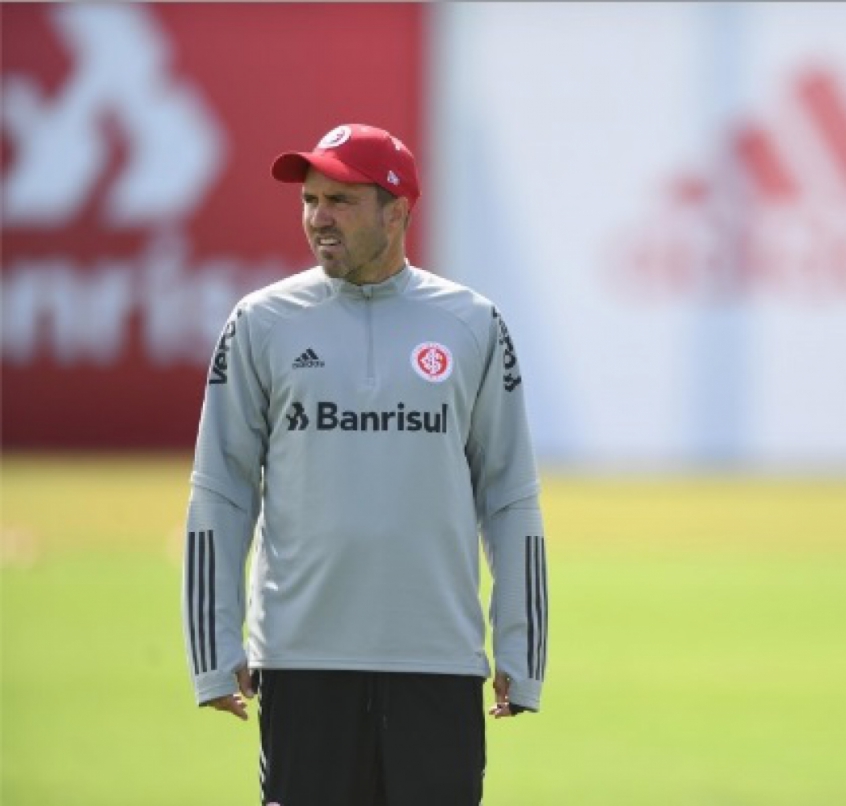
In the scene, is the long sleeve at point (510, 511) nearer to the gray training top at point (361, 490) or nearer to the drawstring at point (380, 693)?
the gray training top at point (361, 490)

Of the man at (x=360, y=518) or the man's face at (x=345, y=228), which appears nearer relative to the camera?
the man at (x=360, y=518)

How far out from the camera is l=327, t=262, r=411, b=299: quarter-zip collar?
489 cm

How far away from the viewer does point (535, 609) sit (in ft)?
16.2

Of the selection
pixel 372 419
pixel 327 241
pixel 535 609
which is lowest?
pixel 535 609

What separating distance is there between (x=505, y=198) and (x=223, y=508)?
18.6 m

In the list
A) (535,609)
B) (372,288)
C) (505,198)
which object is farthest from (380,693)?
(505,198)

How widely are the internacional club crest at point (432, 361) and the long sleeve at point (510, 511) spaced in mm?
137

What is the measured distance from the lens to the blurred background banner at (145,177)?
926 inches

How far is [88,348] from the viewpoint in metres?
23.6

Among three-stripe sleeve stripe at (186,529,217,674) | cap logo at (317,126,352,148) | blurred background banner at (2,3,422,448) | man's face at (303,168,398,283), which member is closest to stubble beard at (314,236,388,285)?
man's face at (303,168,398,283)

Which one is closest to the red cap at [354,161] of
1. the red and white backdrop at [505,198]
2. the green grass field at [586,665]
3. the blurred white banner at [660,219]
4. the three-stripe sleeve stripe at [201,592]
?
the three-stripe sleeve stripe at [201,592]

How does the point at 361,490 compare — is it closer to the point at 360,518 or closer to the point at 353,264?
the point at 360,518

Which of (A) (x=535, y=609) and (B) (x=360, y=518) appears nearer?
(B) (x=360, y=518)

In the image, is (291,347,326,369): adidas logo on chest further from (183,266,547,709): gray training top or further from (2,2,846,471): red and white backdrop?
(2,2,846,471): red and white backdrop
